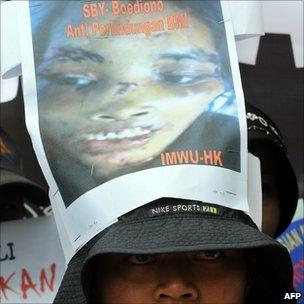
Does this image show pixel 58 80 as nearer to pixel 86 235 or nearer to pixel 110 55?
pixel 110 55

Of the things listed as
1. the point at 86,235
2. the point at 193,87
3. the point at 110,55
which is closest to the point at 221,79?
the point at 193,87

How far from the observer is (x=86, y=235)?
2.80ft

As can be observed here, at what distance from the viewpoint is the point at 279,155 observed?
1.15 metres

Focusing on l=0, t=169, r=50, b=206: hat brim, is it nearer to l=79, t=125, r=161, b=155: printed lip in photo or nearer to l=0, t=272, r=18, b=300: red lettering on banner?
l=0, t=272, r=18, b=300: red lettering on banner

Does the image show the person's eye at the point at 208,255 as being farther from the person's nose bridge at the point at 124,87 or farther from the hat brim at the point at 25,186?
the hat brim at the point at 25,186

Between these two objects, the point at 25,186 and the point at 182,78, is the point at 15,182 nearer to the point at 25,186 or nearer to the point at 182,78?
the point at 25,186

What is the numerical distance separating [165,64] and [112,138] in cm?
12

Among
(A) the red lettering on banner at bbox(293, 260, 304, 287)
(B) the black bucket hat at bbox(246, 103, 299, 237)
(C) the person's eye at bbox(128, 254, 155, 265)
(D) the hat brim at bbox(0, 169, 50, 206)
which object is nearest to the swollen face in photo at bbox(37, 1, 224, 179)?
(C) the person's eye at bbox(128, 254, 155, 265)

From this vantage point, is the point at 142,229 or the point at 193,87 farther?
the point at 193,87

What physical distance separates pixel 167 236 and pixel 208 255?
0.30 ft

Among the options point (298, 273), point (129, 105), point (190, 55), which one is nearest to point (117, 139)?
point (129, 105)

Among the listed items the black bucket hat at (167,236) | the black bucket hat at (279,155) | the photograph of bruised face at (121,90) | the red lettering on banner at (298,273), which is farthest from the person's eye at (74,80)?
the red lettering on banner at (298,273)

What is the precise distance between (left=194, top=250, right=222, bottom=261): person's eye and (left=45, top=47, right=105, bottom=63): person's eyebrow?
0.87ft

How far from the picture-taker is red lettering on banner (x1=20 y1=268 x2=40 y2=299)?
3.83 feet
